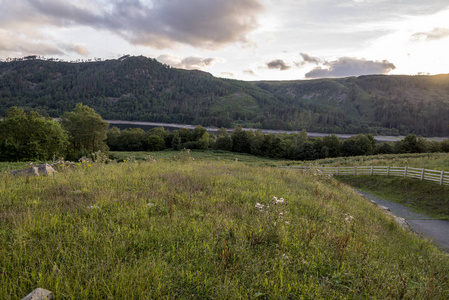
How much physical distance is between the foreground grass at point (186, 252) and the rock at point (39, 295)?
0.24 ft

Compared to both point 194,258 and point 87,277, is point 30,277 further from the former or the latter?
point 194,258

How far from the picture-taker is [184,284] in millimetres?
2990

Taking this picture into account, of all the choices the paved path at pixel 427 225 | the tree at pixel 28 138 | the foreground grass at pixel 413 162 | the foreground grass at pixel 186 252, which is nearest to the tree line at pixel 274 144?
the foreground grass at pixel 413 162

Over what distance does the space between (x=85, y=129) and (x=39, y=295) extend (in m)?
55.2

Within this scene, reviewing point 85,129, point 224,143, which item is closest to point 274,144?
point 224,143

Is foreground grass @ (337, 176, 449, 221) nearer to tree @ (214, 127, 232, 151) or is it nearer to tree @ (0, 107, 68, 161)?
tree @ (0, 107, 68, 161)

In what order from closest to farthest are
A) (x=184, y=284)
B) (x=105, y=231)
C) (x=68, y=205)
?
(x=184, y=284), (x=105, y=231), (x=68, y=205)

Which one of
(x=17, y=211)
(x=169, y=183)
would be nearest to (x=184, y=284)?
(x=17, y=211)

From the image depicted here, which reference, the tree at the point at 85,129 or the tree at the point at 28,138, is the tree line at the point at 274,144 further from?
the tree at the point at 28,138

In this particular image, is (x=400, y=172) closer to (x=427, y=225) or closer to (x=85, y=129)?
(x=427, y=225)

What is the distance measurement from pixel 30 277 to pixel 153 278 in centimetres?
152

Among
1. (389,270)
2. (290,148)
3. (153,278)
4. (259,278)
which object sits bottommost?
(290,148)

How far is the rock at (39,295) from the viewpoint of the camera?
2.30 m

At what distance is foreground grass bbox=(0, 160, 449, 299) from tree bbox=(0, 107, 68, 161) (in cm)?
3786
